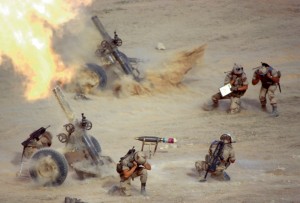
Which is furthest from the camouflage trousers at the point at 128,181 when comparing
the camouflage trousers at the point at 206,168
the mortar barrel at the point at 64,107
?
the mortar barrel at the point at 64,107

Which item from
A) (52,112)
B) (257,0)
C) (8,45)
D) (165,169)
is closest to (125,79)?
(52,112)

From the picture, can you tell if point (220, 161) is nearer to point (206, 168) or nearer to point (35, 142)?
point (206, 168)

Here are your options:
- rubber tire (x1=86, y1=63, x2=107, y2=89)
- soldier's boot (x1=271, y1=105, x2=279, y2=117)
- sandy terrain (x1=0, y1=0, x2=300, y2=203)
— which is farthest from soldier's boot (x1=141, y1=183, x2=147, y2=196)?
rubber tire (x1=86, y1=63, x2=107, y2=89)

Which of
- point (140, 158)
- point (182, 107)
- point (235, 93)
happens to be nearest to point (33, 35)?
point (182, 107)

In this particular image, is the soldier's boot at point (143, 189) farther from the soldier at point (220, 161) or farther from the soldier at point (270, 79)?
the soldier at point (270, 79)

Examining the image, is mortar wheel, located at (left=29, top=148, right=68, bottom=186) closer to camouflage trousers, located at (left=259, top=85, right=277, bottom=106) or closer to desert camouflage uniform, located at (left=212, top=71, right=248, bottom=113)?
desert camouflage uniform, located at (left=212, top=71, right=248, bottom=113)
